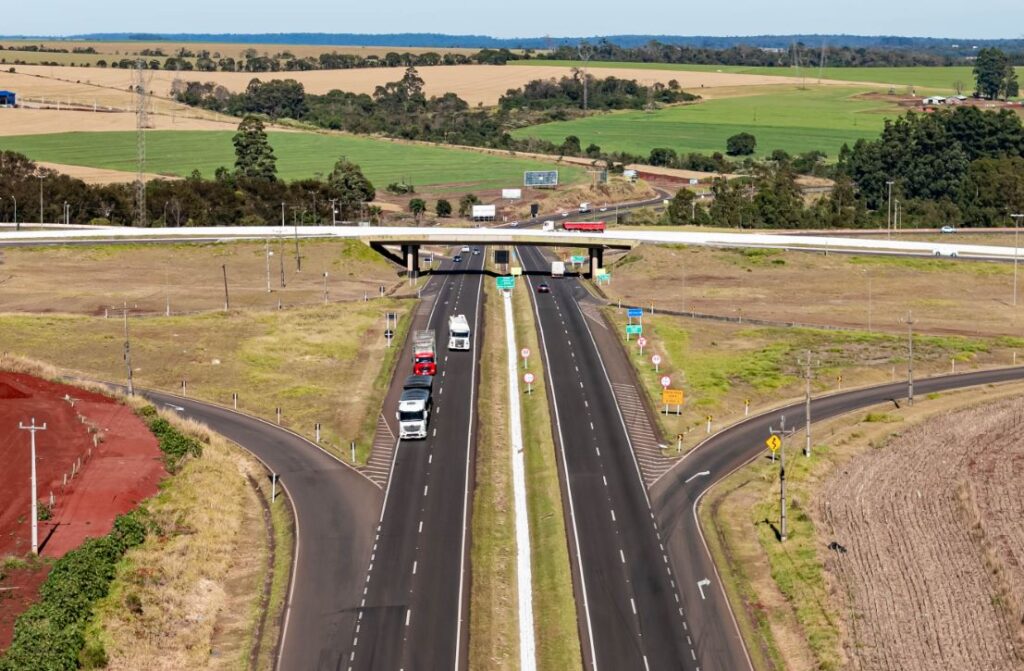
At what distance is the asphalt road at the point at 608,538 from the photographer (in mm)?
76250

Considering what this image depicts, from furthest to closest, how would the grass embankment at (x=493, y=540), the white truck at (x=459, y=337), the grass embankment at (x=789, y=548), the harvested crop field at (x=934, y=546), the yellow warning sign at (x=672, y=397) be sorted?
the white truck at (x=459, y=337) → the yellow warning sign at (x=672, y=397) → the grass embankment at (x=789, y=548) → the grass embankment at (x=493, y=540) → the harvested crop field at (x=934, y=546)

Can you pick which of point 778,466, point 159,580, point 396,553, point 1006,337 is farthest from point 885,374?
point 159,580

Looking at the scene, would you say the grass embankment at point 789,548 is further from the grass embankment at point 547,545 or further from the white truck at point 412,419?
the white truck at point 412,419

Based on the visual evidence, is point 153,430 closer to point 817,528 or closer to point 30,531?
point 30,531

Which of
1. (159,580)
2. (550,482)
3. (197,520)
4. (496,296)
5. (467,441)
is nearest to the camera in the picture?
(159,580)

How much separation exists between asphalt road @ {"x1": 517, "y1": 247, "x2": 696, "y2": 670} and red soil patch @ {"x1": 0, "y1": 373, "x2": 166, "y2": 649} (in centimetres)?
3031

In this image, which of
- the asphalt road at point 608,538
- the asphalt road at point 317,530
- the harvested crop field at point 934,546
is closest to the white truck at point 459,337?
the asphalt road at point 608,538

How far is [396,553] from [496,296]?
96857mm

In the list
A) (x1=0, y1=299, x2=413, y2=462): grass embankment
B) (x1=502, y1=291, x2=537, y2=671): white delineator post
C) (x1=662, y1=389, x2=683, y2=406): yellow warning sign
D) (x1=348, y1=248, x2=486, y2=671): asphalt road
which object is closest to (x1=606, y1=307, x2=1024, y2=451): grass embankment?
(x1=662, y1=389, x2=683, y2=406): yellow warning sign

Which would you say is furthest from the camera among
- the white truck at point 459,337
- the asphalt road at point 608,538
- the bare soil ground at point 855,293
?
the bare soil ground at point 855,293

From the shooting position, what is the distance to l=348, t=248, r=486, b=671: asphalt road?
75.3 m

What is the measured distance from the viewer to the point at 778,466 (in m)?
108

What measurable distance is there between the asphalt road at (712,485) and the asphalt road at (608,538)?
37.8 inches

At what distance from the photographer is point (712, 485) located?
103125 mm
